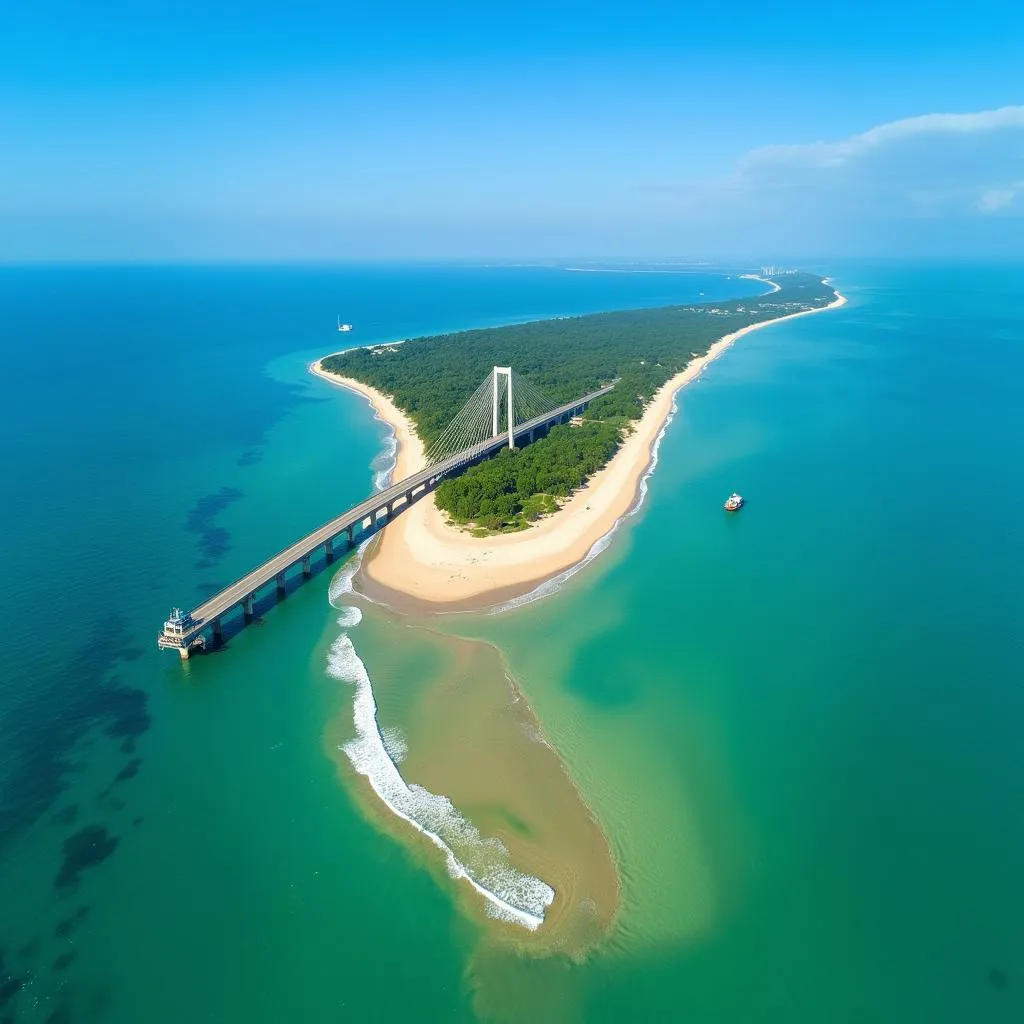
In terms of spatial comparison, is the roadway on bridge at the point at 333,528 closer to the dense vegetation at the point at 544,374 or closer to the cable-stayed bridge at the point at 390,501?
the cable-stayed bridge at the point at 390,501

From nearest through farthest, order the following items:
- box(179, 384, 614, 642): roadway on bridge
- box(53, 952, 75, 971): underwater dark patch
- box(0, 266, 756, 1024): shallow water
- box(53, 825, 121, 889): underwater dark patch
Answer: box(0, 266, 756, 1024): shallow water < box(53, 952, 75, 971): underwater dark patch < box(53, 825, 121, 889): underwater dark patch < box(179, 384, 614, 642): roadway on bridge

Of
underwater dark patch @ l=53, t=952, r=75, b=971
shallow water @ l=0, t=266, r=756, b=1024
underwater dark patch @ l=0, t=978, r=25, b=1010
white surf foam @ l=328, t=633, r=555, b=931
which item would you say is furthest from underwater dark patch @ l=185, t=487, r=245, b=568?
underwater dark patch @ l=0, t=978, r=25, b=1010

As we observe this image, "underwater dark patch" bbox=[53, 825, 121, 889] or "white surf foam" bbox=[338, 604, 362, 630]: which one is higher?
"underwater dark patch" bbox=[53, 825, 121, 889]

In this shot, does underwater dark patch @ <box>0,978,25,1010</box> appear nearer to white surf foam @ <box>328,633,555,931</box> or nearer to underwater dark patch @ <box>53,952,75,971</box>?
underwater dark patch @ <box>53,952,75,971</box>

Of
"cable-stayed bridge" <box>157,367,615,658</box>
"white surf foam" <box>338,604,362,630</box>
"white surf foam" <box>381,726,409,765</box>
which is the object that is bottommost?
"white surf foam" <box>338,604,362,630</box>

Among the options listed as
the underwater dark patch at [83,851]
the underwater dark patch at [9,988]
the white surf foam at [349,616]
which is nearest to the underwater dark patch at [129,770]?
the underwater dark patch at [83,851]

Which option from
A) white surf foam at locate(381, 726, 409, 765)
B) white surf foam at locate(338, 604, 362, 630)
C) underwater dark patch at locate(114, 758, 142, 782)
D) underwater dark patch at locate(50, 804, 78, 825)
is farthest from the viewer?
white surf foam at locate(338, 604, 362, 630)

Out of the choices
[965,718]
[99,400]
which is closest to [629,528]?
[965,718]
